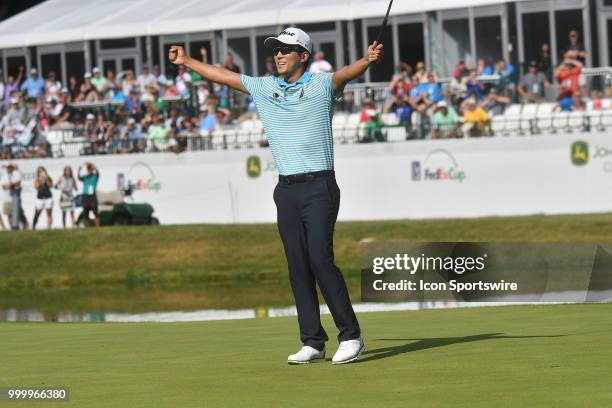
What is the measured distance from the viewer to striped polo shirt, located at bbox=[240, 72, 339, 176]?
842 cm

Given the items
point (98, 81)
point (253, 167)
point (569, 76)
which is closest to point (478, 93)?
point (569, 76)

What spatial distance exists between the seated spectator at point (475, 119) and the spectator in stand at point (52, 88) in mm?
13468

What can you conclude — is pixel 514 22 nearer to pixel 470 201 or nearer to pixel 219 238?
pixel 470 201

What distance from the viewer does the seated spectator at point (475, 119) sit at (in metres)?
30.7

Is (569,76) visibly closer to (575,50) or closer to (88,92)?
(575,50)

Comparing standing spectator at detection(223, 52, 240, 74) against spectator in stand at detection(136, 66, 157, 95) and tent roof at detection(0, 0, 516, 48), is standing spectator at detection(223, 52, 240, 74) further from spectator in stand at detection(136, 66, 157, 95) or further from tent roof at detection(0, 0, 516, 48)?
spectator in stand at detection(136, 66, 157, 95)

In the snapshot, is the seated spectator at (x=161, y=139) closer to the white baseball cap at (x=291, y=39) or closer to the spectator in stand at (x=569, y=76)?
the spectator in stand at (x=569, y=76)

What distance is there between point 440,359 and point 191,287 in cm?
1878

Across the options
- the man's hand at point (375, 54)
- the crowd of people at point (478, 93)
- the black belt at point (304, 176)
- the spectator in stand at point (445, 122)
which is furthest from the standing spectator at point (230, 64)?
the man's hand at point (375, 54)

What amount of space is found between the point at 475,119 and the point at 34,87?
14973mm

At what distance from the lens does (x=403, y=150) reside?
31688 mm

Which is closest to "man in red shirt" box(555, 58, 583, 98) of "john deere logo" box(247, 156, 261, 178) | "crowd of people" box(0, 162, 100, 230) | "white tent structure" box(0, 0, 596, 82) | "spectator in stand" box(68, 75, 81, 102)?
"white tent structure" box(0, 0, 596, 82)

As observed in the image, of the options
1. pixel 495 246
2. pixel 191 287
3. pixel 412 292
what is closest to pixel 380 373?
pixel 412 292

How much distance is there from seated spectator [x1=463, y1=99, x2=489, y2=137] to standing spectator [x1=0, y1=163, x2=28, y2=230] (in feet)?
37.7
